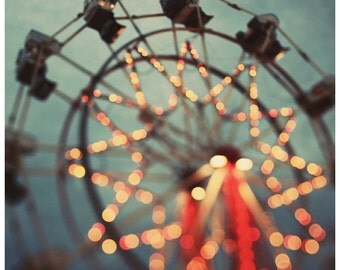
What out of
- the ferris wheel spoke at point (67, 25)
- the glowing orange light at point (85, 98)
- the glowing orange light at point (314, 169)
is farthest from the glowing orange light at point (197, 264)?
the ferris wheel spoke at point (67, 25)

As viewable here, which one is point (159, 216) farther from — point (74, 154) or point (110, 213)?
point (74, 154)

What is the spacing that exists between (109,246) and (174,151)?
51.8 inches

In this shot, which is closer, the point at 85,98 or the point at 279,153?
the point at 85,98

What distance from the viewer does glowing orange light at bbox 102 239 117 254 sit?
235 inches

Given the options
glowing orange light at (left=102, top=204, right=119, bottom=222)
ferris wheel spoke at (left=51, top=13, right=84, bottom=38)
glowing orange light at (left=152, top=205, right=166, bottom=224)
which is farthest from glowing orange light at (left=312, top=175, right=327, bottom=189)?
ferris wheel spoke at (left=51, top=13, right=84, bottom=38)

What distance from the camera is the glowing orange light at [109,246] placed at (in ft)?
19.6

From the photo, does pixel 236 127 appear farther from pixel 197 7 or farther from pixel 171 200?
pixel 197 7

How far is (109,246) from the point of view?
604cm

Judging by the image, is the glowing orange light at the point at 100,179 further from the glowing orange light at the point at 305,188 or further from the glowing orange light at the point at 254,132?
the glowing orange light at the point at 305,188

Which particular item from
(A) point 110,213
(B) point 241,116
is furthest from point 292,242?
(A) point 110,213

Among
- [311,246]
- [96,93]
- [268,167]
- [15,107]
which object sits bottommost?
[311,246]

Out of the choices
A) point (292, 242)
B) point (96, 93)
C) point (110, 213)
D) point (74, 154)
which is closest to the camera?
point (110, 213)

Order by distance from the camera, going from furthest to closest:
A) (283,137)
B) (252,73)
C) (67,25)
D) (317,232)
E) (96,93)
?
(252,73), (283,137), (67,25), (96,93), (317,232)

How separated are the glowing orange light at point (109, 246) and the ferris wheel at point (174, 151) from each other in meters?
0.01
